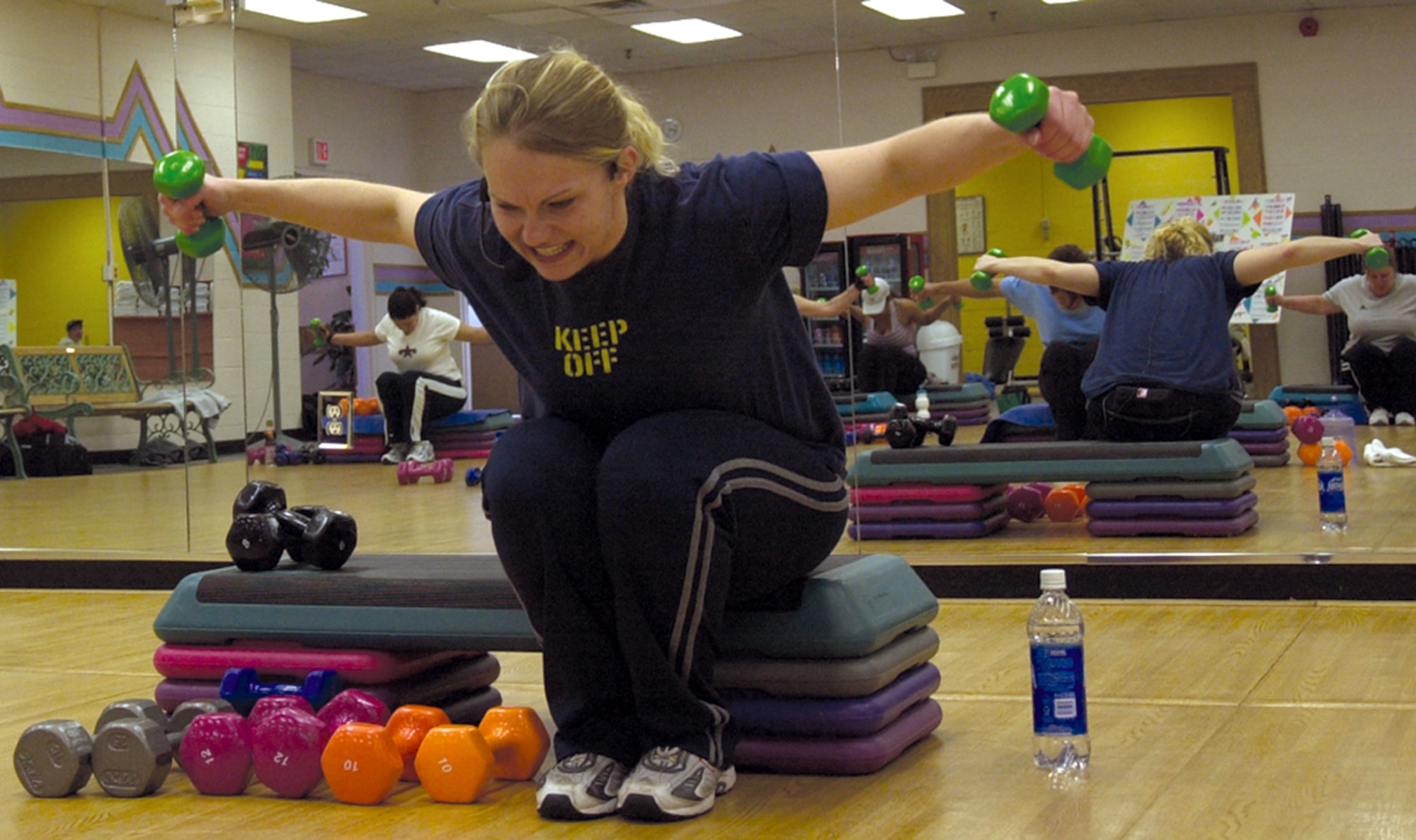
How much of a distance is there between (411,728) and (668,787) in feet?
1.60

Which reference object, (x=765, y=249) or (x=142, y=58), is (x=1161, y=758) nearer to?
(x=765, y=249)

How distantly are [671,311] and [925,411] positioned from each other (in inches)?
90.1

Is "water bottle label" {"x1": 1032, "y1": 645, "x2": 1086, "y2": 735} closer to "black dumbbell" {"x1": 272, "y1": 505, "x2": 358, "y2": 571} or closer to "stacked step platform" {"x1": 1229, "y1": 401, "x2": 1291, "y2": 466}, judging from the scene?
"black dumbbell" {"x1": 272, "y1": 505, "x2": 358, "y2": 571}

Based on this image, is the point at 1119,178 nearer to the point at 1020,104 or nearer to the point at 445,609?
the point at 1020,104

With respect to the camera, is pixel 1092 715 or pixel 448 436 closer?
pixel 1092 715

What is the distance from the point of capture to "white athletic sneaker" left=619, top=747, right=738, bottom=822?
1.88 m

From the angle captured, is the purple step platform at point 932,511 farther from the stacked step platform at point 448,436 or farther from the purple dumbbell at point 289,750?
the purple dumbbell at point 289,750

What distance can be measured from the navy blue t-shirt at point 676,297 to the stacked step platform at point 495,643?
298 millimetres

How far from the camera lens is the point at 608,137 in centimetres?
186

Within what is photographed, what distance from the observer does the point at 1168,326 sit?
4.25m

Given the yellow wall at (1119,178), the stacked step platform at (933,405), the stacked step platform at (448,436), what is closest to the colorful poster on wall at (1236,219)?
the yellow wall at (1119,178)

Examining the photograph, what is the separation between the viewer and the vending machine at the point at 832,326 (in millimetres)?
3852

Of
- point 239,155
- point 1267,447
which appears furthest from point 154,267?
point 1267,447

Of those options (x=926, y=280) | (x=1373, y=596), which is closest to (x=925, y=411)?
(x=926, y=280)
